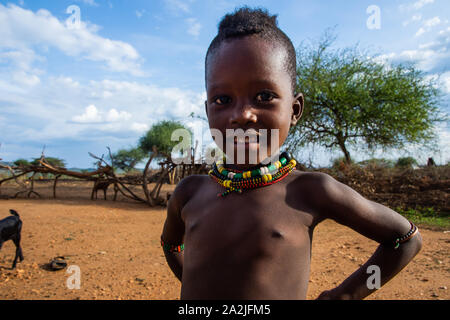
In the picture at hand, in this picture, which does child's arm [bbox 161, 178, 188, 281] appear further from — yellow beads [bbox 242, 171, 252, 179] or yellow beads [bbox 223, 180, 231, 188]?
yellow beads [bbox 242, 171, 252, 179]

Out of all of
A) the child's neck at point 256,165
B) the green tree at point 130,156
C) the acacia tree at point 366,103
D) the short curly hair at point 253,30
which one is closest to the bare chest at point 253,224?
the child's neck at point 256,165

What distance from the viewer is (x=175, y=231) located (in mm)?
1824

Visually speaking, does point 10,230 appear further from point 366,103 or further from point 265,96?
point 366,103

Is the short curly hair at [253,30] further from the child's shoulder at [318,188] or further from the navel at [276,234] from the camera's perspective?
the navel at [276,234]

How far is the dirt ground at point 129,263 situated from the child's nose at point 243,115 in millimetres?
2697

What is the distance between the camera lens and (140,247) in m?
5.51

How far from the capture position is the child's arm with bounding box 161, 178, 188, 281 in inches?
68.1

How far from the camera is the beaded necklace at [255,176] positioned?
145 cm

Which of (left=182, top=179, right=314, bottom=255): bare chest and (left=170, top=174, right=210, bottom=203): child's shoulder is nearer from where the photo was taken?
(left=182, top=179, right=314, bottom=255): bare chest

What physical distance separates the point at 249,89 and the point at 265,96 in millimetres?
85

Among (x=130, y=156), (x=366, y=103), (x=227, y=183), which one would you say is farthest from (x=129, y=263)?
(x=130, y=156)

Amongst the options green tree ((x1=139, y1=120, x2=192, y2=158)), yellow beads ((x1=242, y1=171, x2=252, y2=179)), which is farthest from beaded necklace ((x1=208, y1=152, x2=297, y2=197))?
green tree ((x1=139, y1=120, x2=192, y2=158))
